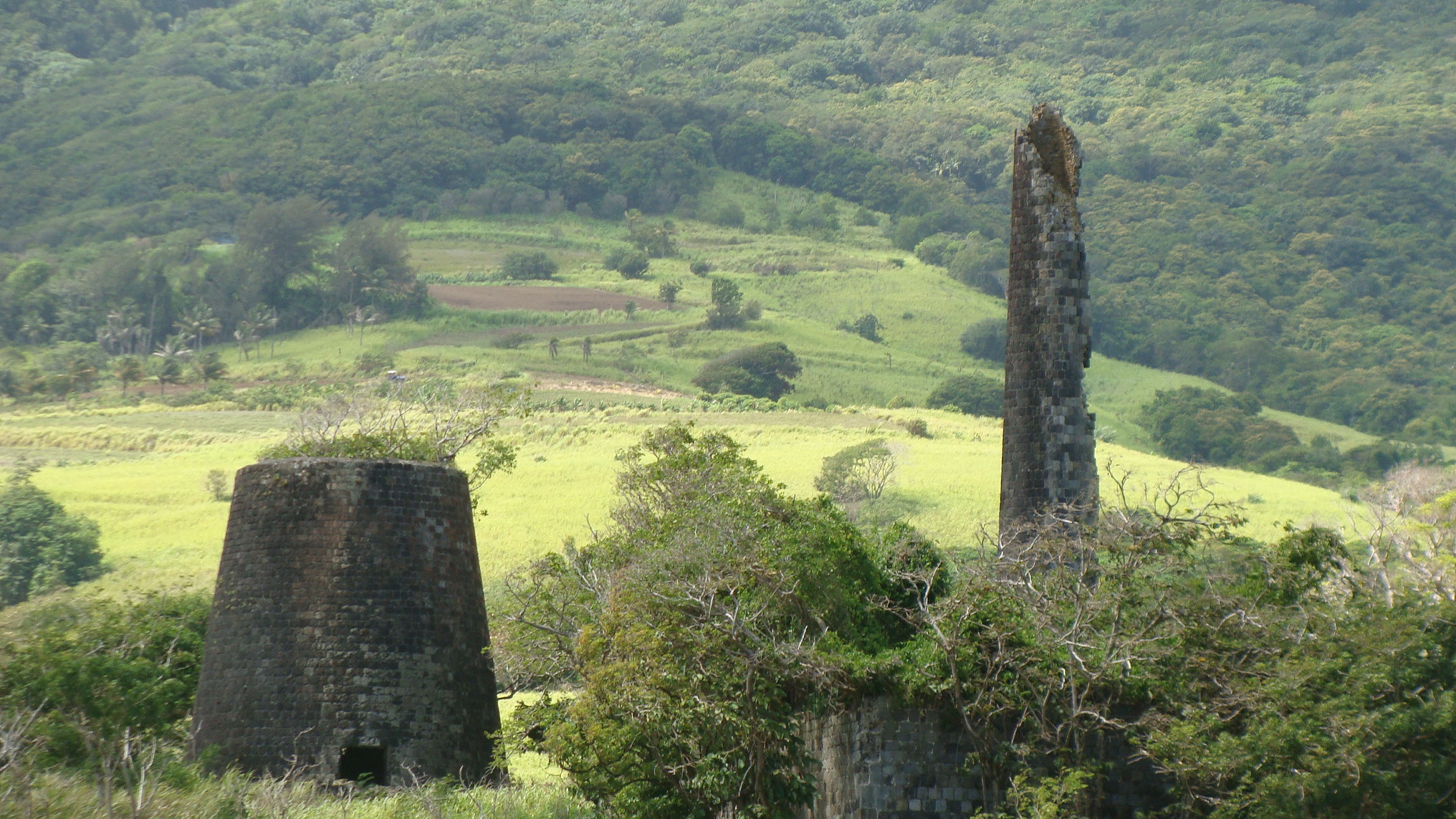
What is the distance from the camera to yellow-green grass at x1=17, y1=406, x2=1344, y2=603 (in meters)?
63.8

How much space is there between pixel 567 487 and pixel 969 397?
171 ft

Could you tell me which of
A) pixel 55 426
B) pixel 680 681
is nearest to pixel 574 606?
pixel 680 681

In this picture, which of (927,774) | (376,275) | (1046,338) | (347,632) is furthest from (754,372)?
(927,774)

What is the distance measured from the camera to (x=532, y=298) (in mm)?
143625

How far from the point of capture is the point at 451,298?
14300 centimetres

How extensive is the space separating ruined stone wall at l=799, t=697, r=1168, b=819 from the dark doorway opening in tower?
228 inches

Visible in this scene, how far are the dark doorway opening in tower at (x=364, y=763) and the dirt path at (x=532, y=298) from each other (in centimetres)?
11736

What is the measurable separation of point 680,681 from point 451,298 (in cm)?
12514

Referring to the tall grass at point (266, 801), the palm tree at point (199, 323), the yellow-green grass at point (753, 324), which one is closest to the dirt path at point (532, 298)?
the yellow-green grass at point (753, 324)

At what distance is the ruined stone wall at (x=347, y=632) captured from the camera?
71.6ft

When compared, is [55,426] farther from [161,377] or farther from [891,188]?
[891,188]

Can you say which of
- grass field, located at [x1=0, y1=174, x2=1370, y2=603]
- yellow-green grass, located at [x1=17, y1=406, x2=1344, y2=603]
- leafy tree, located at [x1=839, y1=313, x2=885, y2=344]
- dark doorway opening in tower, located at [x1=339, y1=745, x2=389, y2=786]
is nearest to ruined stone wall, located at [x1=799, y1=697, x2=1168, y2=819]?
dark doorway opening in tower, located at [x1=339, y1=745, x2=389, y2=786]

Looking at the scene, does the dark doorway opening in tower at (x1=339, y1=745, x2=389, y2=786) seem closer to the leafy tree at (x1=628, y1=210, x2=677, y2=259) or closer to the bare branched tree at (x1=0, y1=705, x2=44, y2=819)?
the bare branched tree at (x1=0, y1=705, x2=44, y2=819)

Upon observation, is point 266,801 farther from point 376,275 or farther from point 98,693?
point 376,275
